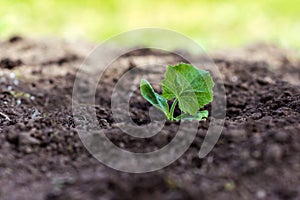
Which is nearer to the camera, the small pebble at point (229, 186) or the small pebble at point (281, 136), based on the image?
the small pebble at point (229, 186)

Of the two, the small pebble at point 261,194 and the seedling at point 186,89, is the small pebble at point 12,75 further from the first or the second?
A: the small pebble at point 261,194

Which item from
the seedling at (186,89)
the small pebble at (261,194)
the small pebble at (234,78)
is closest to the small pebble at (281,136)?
the small pebble at (261,194)

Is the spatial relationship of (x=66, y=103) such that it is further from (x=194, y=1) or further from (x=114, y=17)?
(x=194, y=1)

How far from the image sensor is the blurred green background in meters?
5.07

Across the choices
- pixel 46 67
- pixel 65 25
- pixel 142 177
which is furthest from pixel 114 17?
pixel 142 177

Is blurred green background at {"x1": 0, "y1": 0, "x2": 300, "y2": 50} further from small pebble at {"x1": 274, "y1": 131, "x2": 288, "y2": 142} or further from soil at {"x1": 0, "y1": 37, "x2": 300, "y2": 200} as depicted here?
small pebble at {"x1": 274, "y1": 131, "x2": 288, "y2": 142}

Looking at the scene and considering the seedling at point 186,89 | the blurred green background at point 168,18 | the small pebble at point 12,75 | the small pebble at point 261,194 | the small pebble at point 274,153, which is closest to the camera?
the small pebble at point 261,194

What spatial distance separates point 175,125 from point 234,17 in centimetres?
420

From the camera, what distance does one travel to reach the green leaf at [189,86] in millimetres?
2000

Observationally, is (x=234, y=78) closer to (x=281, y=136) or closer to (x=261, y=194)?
(x=281, y=136)

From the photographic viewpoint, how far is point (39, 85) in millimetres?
2949

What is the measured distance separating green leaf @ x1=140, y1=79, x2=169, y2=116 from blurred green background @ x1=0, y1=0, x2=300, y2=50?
8.31 feet

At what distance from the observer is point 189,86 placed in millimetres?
2035

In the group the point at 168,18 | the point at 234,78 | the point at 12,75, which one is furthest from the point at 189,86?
the point at 168,18
